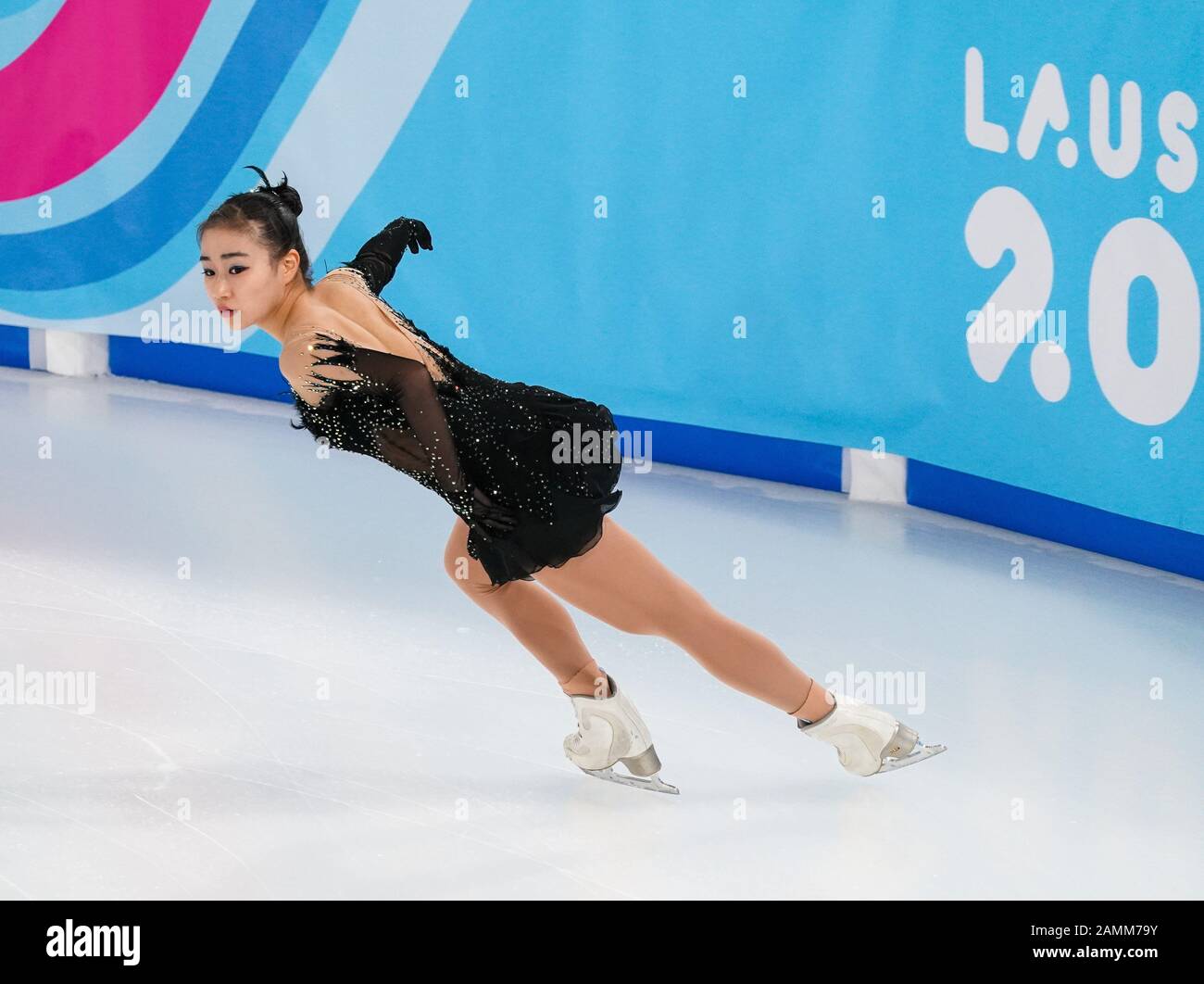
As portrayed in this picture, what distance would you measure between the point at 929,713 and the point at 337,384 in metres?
1.56

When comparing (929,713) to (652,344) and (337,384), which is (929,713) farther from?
(652,344)

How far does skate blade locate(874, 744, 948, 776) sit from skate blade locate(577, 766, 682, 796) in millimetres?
399

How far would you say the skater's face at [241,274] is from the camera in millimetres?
2404

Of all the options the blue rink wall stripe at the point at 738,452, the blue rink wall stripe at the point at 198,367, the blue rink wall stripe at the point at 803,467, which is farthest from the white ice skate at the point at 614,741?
the blue rink wall stripe at the point at 198,367

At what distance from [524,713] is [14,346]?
4.73 m

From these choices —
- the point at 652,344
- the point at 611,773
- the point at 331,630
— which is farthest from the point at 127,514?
the point at 611,773

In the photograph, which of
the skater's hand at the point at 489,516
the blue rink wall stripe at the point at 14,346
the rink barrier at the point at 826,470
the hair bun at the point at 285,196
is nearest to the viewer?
the skater's hand at the point at 489,516

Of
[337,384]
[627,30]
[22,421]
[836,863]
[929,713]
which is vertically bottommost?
[836,863]

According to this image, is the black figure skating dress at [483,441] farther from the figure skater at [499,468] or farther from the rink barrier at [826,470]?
the rink barrier at [826,470]

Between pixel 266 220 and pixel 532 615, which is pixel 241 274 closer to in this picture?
pixel 266 220

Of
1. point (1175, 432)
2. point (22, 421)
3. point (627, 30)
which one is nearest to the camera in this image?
point (1175, 432)

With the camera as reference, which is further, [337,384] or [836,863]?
[836,863]

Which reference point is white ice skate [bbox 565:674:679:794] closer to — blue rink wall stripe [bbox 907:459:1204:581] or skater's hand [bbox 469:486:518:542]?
skater's hand [bbox 469:486:518:542]

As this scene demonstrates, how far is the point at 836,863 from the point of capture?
8.14ft
